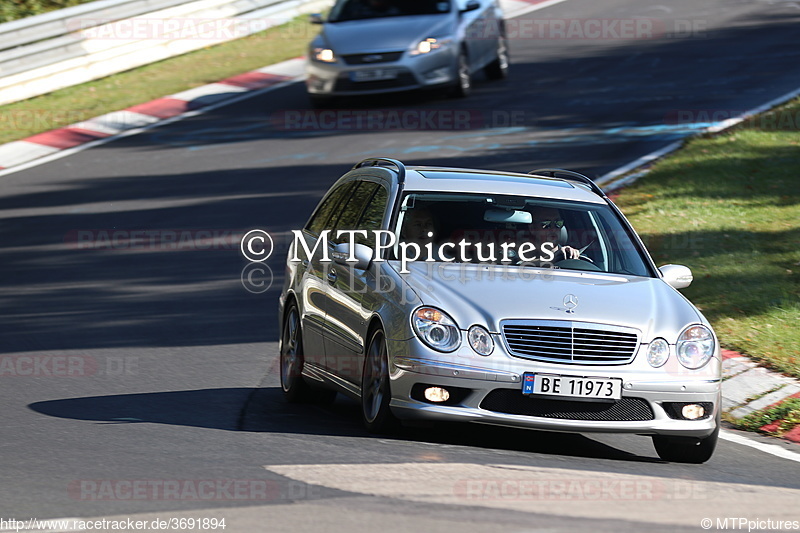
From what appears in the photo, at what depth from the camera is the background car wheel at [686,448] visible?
8.49 meters

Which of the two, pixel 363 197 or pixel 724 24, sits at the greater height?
pixel 363 197

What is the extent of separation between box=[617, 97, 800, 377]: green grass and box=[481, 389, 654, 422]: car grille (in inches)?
119

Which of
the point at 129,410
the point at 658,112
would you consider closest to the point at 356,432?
the point at 129,410

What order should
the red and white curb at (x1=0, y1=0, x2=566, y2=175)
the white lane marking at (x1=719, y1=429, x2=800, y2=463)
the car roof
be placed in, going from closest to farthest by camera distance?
the white lane marking at (x1=719, y1=429, x2=800, y2=463) < the car roof < the red and white curb at (x1=0, y1=0, x2=566, y2=175)

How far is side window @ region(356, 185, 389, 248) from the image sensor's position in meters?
9.49

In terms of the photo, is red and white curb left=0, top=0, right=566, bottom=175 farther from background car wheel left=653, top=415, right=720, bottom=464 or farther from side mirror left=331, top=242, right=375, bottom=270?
background car wheel left=653, top=415, right=720, bottom=464

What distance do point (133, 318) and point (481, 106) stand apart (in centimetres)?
1018

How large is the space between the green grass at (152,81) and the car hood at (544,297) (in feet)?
43.8

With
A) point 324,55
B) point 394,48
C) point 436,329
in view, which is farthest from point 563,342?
point 324,55

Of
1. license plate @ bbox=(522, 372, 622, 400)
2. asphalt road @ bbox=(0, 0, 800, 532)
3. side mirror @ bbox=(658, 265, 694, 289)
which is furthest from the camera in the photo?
side mirror @ bbox=(658, 265, 694, 289)

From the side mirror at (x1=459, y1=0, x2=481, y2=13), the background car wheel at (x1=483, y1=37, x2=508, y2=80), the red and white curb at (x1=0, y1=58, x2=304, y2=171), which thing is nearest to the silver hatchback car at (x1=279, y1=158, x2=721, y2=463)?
the red and white curb at (x1=0, y1=58, x2=304, y2=171)

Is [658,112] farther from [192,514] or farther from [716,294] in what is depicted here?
[192,514]

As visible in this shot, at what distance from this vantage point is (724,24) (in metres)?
28.4

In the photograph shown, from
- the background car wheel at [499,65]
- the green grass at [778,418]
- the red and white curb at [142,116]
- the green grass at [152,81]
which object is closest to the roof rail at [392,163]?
the green grass at [778,418]
